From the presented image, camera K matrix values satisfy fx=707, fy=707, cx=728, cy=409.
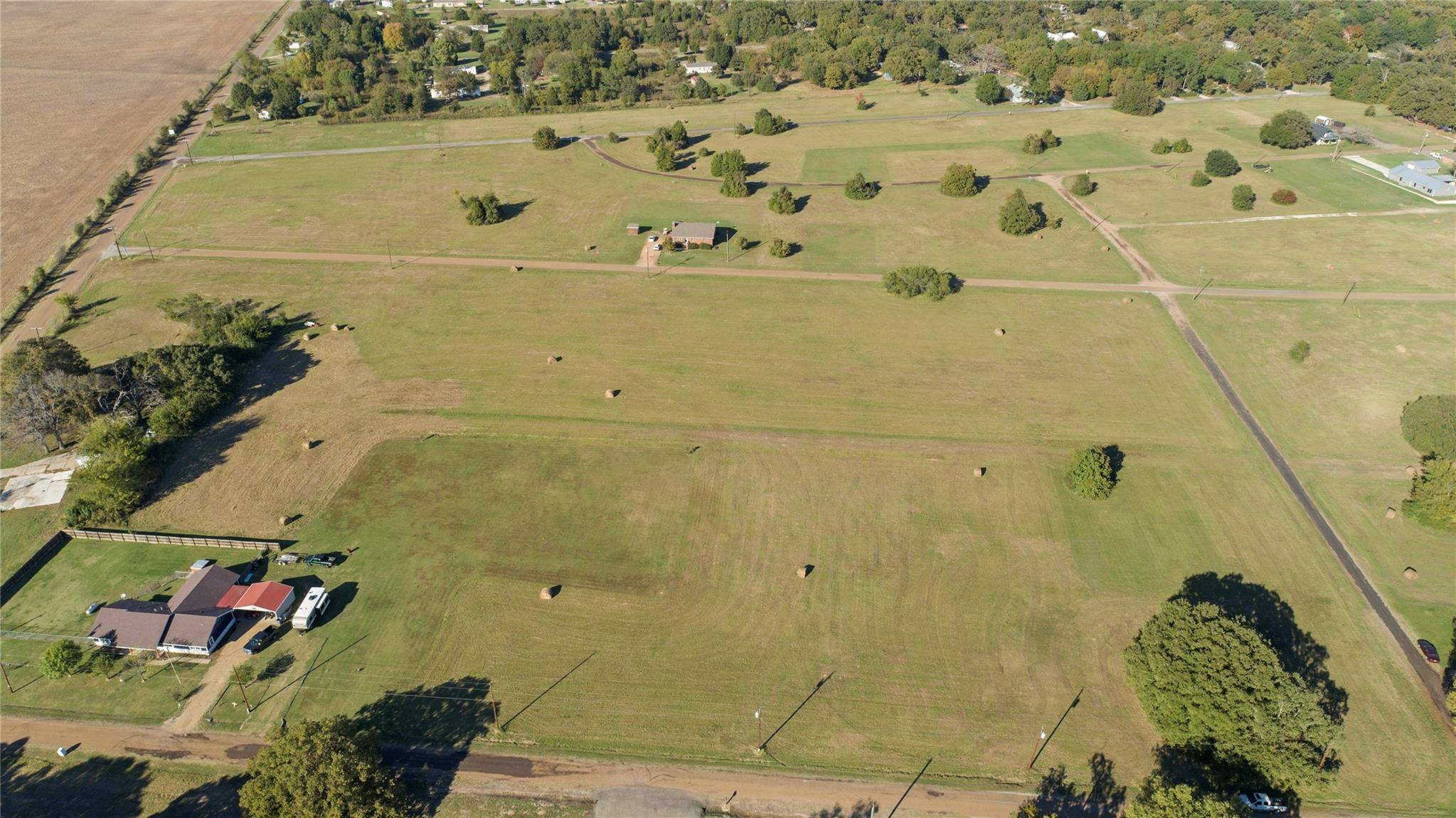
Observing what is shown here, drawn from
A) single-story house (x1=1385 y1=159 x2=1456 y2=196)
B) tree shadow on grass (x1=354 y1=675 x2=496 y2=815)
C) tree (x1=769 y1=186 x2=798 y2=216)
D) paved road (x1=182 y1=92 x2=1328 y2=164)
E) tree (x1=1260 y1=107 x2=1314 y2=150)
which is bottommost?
tree shadow on grass (x1=354 y1=675 x2=496 y2=815)

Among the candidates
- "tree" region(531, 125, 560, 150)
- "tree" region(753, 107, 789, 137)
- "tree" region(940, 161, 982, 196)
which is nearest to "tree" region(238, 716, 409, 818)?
"tree" region(940, 161, 982, 196)

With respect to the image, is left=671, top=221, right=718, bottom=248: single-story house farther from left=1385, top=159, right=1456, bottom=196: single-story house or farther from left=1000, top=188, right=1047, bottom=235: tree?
left=1385, top=159, right=1456, bottom=196: single-story house

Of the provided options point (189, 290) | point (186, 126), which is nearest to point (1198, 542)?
point (189, 290)

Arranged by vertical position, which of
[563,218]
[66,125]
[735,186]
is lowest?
[563,218]

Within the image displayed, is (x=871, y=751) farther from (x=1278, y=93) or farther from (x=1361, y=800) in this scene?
(x=1278, y=93)

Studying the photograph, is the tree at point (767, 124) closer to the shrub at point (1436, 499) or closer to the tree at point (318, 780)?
the shrub at point (1436, 499)

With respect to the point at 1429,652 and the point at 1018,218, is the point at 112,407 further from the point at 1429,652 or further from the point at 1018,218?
the point at 1018,218

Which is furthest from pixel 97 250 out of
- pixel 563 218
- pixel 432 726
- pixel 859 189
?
pixel 859 189
